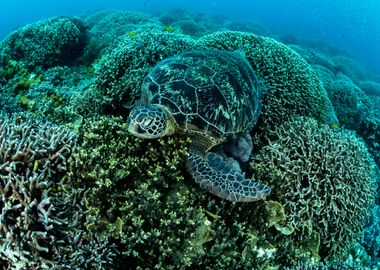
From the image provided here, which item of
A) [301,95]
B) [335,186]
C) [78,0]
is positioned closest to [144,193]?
[335,186]

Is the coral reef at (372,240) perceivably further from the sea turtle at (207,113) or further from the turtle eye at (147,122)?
the turtle eye at (147,122)

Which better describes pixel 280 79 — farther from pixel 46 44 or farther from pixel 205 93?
pixel 46 44

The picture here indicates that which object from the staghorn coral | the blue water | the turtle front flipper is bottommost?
the blue water

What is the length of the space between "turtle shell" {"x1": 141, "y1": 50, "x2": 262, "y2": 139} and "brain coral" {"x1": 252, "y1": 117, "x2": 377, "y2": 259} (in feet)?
2.08

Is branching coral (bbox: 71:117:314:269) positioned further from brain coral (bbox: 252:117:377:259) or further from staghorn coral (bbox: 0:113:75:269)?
brain coral (bbox: 252:117:377:259)

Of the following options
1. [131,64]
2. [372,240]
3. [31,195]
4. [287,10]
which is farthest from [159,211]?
[287,10]

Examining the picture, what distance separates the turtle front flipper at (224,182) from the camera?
2996 mm

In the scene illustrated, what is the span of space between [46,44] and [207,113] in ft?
18.2

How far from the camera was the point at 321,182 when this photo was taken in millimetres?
3818

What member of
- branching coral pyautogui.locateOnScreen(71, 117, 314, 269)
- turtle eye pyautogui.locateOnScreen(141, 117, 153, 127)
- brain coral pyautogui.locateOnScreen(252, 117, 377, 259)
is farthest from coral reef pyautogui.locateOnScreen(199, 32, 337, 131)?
turtle eye pyautogui.locateOnScreen(141, 117, 153, 127)

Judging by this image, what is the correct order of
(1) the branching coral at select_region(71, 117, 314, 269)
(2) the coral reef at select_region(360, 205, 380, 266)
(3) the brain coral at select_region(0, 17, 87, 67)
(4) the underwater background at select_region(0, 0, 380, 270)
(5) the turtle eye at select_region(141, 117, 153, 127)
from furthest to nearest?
(3) the brain coral at select_region(0, 17, 87, 67) < (2) the coral reef at select_region(360, 205, 380, 266) < (5) the turtle eye at select_region(141, 117, 153, 127) < (1) the branching coral at select_region(71, 117, 314, 269) < (4) the underwater background at select_region(0, 0, 380, 270)

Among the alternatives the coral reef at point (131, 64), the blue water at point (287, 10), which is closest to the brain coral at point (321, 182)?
the coral reef at point (131, 64)

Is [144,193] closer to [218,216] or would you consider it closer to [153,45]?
[218,216]

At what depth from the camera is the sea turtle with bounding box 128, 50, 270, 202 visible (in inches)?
119
